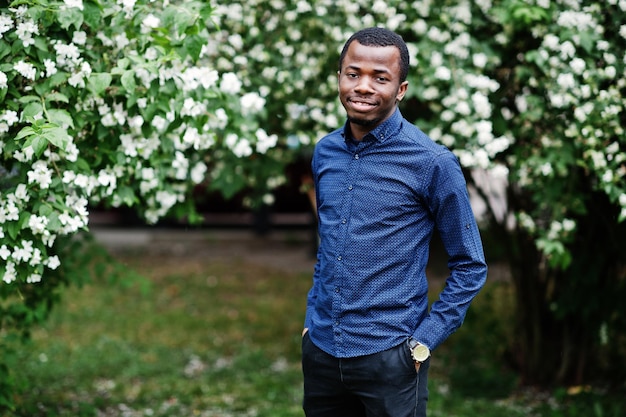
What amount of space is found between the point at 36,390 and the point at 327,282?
10.7 feet

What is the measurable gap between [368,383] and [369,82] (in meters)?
0.96

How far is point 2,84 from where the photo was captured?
251 cm

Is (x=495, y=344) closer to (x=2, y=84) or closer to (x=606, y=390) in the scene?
(x=606, y=390)

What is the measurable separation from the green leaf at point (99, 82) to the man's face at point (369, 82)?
917mm

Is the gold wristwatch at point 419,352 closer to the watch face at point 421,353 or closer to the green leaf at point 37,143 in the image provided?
the watch face at point 421,353

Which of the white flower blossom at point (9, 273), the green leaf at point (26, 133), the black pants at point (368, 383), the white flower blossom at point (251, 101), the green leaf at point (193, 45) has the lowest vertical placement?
the black pants at point (368, 383)

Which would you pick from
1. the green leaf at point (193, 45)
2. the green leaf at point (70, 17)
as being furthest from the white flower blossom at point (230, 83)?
the green leaf at point (70, 17)

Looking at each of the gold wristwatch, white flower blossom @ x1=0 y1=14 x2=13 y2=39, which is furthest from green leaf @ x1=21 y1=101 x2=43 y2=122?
the gold wristwatch

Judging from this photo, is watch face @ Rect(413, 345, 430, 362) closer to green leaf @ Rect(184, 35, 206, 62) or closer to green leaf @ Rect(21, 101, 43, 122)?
green leaf @ Rect(184, 35, 206, 62)

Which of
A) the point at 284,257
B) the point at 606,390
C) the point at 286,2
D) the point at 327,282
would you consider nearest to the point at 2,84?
the point at 327,282

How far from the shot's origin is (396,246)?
2275mm

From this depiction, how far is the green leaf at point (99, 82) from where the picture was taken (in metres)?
2.64

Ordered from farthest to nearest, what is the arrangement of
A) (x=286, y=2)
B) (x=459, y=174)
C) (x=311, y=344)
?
(x=286, y=2)
(x=311, y=344)
(x=459, y=174)

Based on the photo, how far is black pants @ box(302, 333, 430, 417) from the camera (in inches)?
88.8
